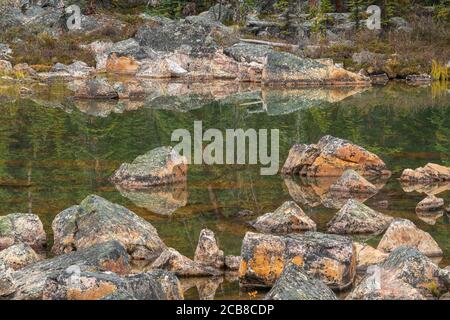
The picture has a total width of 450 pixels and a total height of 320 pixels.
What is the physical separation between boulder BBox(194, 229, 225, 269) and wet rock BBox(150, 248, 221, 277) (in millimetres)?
170

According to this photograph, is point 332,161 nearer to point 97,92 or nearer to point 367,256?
point 367,256

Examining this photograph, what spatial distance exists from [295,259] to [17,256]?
382 centimetres

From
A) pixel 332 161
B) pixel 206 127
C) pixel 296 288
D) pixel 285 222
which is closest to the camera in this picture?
pixel 296 288

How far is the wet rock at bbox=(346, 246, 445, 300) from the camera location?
8.99 meters

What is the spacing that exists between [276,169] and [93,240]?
8.17 m

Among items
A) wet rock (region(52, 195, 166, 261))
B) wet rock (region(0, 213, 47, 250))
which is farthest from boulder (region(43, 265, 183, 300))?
wet rock (region(0, 213, 47, 250))

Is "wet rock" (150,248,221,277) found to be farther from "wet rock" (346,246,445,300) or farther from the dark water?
"wet rock" (346,246,445,300)

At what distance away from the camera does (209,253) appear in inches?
446

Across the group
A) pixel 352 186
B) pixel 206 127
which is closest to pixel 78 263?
pixel 352 186

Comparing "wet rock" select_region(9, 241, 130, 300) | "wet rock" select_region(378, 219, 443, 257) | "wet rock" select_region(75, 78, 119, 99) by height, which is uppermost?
"wet rock" select_region(75, 78, 119, 99)

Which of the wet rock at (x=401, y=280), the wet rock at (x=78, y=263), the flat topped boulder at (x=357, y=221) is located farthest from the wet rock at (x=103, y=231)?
the wet rock at (x=401, y=280)

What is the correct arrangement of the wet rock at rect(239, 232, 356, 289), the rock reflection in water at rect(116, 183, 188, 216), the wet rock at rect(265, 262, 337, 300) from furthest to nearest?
the rock reflection in water at rect(116, 183, 188, 216), the wet rock at rect(239, 232, 356, 289), the wet rock at rect(265, 262, 337, 300)

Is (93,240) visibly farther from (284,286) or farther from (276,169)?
(276,169)

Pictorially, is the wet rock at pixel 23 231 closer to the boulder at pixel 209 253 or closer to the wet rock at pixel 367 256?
the boulder at pixel 209 253
